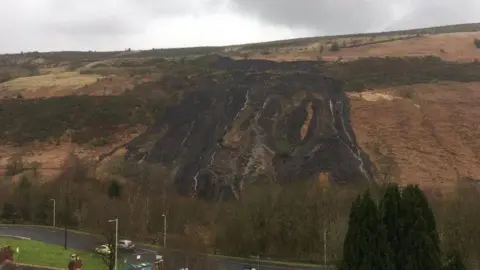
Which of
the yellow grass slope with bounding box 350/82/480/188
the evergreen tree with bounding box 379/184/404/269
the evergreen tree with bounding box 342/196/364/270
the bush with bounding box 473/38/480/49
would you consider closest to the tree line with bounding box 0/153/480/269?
the evergreen tree with bounding box 379/184/404/269

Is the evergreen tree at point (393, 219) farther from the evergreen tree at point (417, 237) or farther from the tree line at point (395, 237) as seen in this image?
the evergreen tree at point (417, 237)

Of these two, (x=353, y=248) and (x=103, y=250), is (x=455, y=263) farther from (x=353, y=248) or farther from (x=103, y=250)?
(x=103, y=250)

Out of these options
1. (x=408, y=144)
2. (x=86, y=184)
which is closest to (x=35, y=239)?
(x=86, y=184)

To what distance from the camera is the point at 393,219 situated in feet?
70.8

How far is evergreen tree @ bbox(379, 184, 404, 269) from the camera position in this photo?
21.2 metres

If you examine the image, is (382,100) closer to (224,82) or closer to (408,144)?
(408,144)

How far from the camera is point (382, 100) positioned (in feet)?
266

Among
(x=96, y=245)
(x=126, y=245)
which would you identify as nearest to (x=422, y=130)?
(x=126, y=245)

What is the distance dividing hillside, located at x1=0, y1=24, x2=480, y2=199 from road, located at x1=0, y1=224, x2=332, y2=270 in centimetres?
1226

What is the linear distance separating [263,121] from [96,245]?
37714 millimetres

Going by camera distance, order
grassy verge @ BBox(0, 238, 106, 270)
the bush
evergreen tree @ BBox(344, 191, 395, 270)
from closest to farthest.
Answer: evergreen tree @ BBox(344, 191, 395, 270) → grassy verge @ BBox(0, 238, 106, 270) → the bush

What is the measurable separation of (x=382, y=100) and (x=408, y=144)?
14470 mm

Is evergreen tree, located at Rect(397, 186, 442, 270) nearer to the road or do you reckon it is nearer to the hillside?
the road

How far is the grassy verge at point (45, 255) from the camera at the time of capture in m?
36.8
